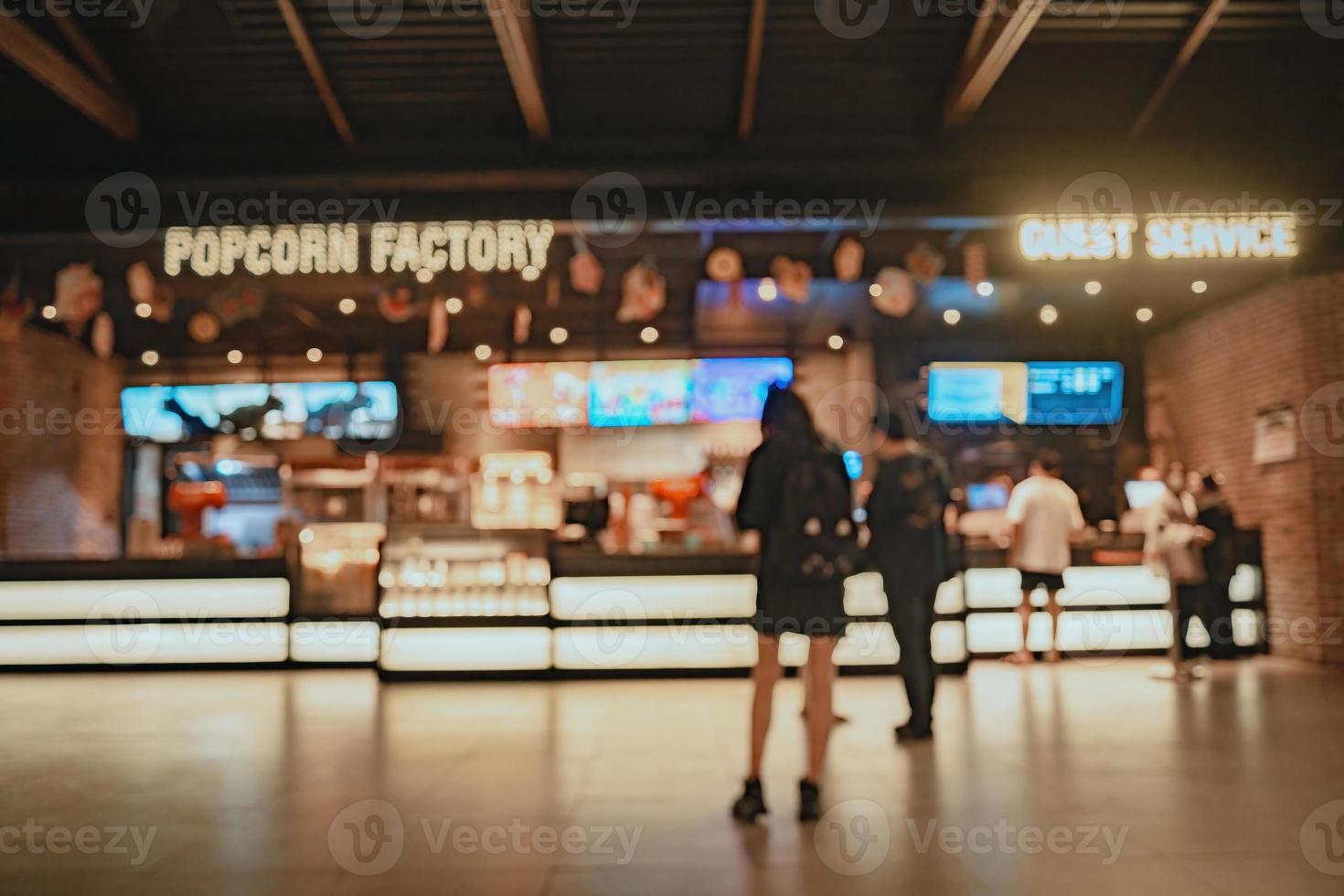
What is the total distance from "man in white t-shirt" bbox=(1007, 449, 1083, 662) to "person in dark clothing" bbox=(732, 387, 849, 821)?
4631mm

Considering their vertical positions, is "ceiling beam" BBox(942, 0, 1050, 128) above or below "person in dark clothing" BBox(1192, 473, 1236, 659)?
above

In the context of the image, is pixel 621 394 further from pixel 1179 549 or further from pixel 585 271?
pixel 1179 549

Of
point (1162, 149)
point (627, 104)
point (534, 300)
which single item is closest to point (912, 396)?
point (534, 300)

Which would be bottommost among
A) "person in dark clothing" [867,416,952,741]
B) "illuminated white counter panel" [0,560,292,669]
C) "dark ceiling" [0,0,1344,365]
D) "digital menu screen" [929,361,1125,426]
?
"illuminated white counter panel" [0,560,292,669]

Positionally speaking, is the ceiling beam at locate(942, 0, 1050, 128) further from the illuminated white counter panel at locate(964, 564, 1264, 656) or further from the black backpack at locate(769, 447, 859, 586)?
the illuminated white counter panel at locate(964, 564, 1264, 656)

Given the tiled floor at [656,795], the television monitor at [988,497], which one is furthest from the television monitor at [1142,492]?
the tiled floor at [656,795]

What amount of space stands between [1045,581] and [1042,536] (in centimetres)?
35

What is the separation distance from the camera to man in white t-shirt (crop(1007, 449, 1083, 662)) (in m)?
8.14

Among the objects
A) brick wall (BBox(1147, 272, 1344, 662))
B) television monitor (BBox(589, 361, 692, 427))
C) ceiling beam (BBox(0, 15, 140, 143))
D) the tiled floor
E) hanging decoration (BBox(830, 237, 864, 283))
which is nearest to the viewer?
the tiled floor

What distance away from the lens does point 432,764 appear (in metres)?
4.90

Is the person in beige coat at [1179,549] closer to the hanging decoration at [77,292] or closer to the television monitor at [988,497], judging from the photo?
the television monitor at [988,497]

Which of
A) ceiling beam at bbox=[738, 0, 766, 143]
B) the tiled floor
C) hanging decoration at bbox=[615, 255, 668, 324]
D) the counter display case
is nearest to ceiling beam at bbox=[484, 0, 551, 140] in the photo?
ceiling beam at bbox=[738, 0, 766, 143]

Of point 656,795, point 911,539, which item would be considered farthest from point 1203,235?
point 656,795

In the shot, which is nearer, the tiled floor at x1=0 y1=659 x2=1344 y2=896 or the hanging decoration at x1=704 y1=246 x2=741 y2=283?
the tiled floor at x1=0 y1=659 x2=1344 y2=896
